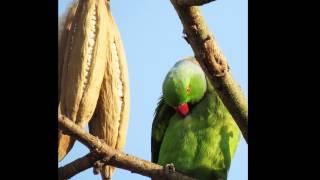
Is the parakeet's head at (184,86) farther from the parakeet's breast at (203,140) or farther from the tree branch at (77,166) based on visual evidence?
the tree branch at (77,166)

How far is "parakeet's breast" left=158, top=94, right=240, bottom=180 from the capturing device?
1.14 m

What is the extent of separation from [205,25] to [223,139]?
58 centimetres

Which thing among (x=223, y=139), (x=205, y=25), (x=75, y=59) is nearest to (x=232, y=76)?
(x=205, y=25)

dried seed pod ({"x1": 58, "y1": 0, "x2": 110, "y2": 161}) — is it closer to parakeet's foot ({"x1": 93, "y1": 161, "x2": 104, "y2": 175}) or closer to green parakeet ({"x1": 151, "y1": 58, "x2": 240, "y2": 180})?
parakeet's foot ({"x1": 93, "y1": 161, "x2": 104, "y2": 175})

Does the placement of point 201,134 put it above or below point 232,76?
below

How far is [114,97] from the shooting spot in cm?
64

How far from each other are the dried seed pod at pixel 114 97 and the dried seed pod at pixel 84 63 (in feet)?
0.04

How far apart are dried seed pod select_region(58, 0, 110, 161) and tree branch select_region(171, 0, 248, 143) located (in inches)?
3.7

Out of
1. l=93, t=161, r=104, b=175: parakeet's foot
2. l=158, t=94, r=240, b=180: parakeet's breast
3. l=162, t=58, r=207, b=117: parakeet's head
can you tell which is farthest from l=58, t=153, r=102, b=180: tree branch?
l=158, t=94, r=240, b=180: parakeet's breast

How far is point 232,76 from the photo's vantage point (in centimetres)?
Result: 67

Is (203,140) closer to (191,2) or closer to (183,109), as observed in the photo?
(183,109)
